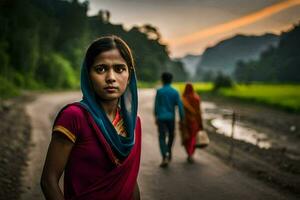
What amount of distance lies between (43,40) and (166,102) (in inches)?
1788

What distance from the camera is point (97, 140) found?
76.8 inches

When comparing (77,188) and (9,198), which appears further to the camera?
(9,198)

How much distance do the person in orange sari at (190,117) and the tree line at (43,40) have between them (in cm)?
1465

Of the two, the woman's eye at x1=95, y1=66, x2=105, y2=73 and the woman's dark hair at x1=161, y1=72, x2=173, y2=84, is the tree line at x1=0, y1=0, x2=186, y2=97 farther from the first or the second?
the woman's eye at x1=95, y1=66, x2=105, y2=73

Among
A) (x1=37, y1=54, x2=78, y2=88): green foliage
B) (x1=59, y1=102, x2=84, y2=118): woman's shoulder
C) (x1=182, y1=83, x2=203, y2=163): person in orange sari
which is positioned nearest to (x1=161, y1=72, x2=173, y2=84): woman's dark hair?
(x1=182, y1=83, x2=203, y2=163): person in orange sari

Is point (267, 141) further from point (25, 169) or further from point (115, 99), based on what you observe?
point (115, 99)

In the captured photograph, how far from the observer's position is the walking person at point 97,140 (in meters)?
1.91

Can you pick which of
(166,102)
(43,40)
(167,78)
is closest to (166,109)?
(166,102)

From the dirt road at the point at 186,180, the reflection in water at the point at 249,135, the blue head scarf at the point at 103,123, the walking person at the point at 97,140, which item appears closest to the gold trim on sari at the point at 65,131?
the walking person at the point at 97,140

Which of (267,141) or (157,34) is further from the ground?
(157,34)

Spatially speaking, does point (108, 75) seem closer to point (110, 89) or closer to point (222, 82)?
point (110, 89)

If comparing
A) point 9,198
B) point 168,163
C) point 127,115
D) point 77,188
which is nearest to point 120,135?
point 127,115

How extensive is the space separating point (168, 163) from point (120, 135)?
23.0 feet

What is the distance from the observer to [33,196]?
6.41 m
